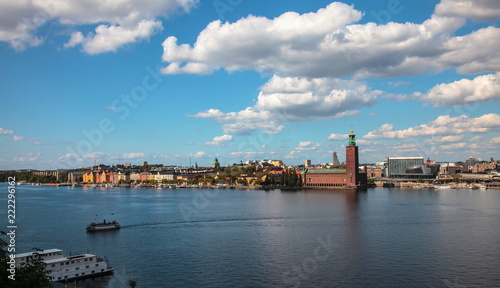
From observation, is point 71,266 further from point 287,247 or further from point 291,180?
point 291,180

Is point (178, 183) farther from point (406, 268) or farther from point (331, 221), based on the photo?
point (406, 268)

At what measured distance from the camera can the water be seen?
15.7m

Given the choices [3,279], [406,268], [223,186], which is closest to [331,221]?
[406,268]

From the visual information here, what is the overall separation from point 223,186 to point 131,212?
49720 mm

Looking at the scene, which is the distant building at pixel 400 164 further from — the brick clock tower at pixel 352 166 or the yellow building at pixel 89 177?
the yellow building at pixel 89 177

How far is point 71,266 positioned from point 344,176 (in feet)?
231

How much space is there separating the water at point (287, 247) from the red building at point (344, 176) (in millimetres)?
46336

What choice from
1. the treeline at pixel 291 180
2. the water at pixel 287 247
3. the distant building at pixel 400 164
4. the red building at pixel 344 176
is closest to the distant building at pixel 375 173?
the distant building at pixel 400 164

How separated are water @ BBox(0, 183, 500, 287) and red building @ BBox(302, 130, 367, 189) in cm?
4634

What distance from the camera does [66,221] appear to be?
30.8 metres

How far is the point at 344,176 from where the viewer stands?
8219cm

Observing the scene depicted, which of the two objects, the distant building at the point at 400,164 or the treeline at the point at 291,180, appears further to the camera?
the distant building at the point at 400,164

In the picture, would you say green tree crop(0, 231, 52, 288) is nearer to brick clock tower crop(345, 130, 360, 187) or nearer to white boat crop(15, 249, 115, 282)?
white boat crop(15, 249, 115, 282)

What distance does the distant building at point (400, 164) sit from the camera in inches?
4417
